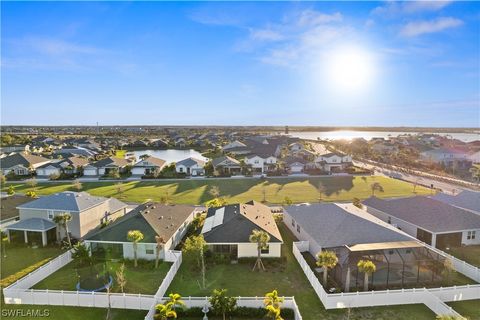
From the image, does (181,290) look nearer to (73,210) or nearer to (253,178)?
(73,210)

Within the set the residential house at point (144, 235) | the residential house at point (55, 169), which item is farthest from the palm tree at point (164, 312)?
the residential house at point (55, 169)

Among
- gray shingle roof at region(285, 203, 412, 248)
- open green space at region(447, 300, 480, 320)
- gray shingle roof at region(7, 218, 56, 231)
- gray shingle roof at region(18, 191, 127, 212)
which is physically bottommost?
open green space at region(447, 300, 480, 320)

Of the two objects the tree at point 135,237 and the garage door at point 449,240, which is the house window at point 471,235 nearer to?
the garage door at point 449,240

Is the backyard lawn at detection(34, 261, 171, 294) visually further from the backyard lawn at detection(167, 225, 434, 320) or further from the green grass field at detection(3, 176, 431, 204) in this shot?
the green grass field at detection(3, 176, 431, 204)

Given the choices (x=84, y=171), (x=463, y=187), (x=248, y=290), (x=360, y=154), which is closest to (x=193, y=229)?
(x=248, y=290)

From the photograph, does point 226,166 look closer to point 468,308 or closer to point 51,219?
point 51,219

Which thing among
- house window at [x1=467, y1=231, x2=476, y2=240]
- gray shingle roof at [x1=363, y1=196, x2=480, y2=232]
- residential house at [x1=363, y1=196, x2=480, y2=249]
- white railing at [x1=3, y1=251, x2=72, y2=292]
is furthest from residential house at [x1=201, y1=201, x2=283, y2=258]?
house window at [x1=467, y1=231, x2=476, y2=240]

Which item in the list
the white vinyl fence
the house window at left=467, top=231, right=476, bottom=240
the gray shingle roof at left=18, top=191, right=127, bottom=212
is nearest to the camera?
the white vinyl fence
